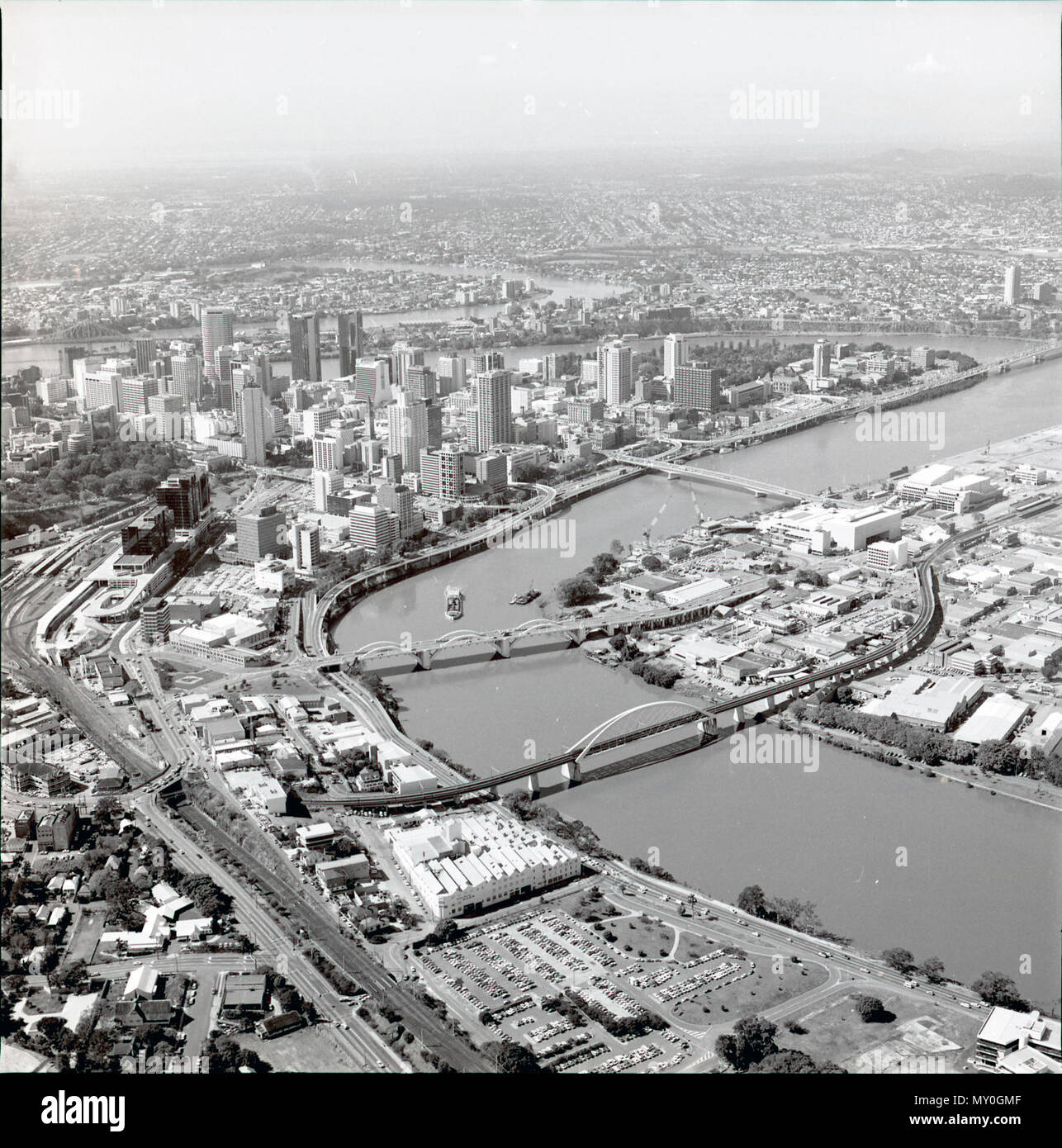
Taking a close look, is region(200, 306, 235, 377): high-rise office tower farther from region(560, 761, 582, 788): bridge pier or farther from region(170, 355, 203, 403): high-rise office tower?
region(560, 761, 582, 788): bridge pier

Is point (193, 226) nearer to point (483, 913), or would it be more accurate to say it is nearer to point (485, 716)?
point (485, 716)

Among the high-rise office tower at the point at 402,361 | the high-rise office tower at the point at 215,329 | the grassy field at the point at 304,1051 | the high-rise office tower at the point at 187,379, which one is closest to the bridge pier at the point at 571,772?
the grassy field at the point at 304,1051

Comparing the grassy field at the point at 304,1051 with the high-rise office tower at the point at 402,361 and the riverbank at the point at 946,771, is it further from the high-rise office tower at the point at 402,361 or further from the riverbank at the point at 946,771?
the high-rise office tower at the point at 402,361

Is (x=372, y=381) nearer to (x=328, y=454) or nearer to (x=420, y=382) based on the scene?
(x=420, y=382)

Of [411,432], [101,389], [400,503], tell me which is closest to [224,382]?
[101,389]

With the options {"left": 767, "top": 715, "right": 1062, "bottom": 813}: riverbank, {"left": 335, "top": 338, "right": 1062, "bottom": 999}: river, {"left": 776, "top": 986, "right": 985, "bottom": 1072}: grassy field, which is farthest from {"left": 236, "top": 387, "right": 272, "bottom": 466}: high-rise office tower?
{"left": 776, "top": 986, "right": 985, "bottom": 1072}: grassy field
